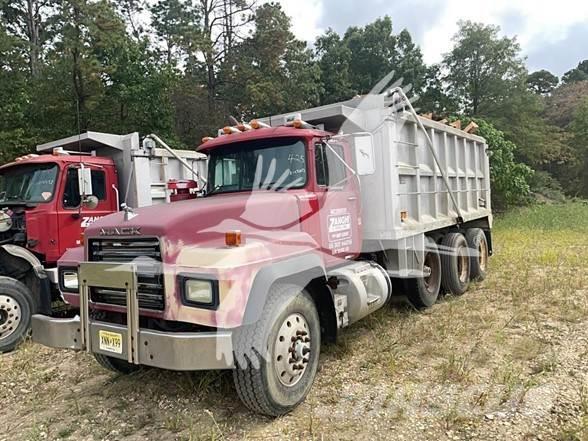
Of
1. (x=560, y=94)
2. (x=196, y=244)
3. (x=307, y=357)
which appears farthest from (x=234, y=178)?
(x=560, y=94)

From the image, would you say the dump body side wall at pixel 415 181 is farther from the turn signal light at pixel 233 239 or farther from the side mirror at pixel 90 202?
the side mirror at pixel 90 202

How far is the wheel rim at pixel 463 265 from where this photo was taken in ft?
24.0

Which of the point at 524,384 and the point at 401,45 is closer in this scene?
the point at 524,384

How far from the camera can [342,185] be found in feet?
15.5

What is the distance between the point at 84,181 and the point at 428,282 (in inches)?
192

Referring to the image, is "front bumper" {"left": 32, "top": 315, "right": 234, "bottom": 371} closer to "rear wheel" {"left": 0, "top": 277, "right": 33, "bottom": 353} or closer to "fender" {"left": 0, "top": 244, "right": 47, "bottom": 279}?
"rear wheel" {"left": 0, "top": 277, "right": 33, "bottom": 353}

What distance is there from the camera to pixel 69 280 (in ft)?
12.5

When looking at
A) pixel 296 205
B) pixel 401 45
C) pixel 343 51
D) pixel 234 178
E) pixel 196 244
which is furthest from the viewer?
pixel 401 45

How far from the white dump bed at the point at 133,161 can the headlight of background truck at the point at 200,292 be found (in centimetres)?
391

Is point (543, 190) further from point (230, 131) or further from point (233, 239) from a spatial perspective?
point (233, 239)

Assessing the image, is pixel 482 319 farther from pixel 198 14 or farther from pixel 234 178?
pixel 198 14

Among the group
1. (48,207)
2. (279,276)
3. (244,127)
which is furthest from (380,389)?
(48,207)

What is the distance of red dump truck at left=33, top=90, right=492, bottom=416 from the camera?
3.10 m

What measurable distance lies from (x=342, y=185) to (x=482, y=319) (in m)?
2.49
